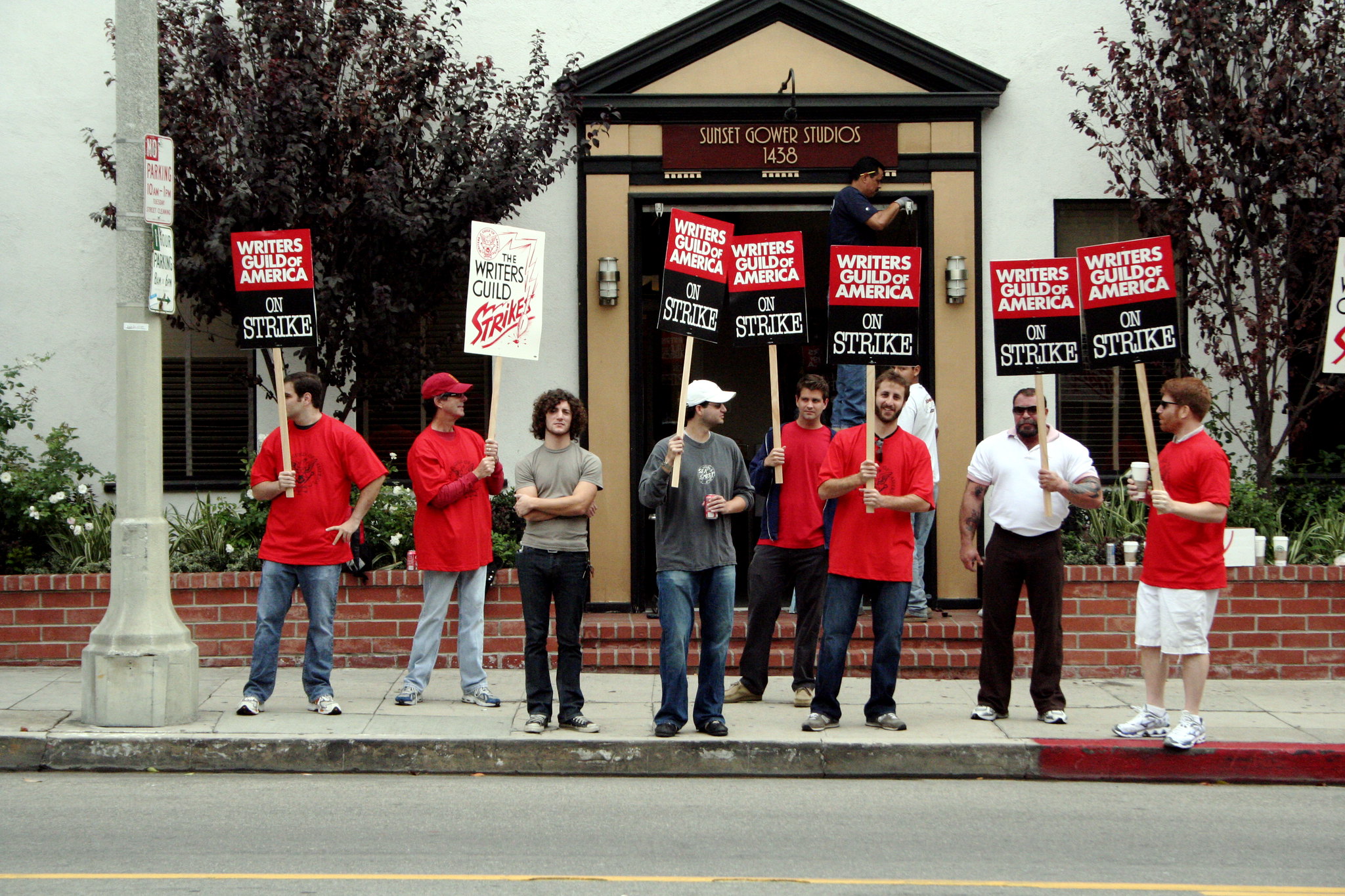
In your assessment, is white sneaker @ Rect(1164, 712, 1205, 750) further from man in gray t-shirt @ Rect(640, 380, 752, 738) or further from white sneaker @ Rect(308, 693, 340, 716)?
white sneaker @ Rect(308, 693, 340, 716)

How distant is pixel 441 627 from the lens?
8.29 m

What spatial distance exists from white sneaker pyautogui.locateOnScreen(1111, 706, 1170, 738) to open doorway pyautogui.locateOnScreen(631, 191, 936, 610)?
9.99 ft

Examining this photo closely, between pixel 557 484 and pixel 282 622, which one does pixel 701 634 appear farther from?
pixel 282 622

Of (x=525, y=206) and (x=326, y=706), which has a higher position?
(x=525, y=206)

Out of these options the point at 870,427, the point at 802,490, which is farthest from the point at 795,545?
A: the point at 870,427

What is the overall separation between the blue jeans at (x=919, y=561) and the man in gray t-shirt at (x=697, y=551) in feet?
7.96

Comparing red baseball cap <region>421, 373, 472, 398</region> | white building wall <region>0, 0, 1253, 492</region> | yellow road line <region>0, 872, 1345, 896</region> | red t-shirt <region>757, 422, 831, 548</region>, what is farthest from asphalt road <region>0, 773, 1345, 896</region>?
white building wall <region>0, 0, 1253, 492</region>

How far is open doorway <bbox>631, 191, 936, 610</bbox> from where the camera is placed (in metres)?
10.4

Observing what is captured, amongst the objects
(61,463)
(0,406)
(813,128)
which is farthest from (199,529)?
(813,128)

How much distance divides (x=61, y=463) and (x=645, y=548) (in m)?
4.56

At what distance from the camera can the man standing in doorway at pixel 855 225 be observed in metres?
9.30

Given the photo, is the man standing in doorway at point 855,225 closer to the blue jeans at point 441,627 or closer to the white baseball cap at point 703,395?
the white baseball cap at point 703,395

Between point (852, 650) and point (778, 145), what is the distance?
13.2 ft

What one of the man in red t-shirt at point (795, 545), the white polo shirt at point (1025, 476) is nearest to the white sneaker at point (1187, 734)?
the white polo shirt at point (1025, 476)
